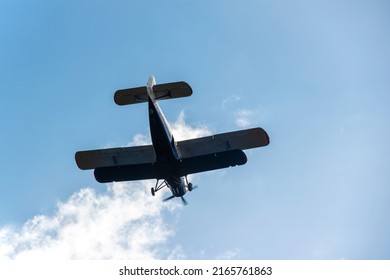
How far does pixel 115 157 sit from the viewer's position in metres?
24.3

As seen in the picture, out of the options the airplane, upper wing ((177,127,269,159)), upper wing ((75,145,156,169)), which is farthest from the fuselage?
upper wing ((75,145,156,169))

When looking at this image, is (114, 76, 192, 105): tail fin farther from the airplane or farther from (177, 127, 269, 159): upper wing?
(177, 127, 269, 159): upper wing

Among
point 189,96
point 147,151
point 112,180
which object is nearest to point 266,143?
point 189,96

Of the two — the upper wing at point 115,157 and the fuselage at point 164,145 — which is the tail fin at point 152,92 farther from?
the upper wing at point 115,157

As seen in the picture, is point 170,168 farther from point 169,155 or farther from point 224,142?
point 224,142

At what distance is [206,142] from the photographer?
2369 cm

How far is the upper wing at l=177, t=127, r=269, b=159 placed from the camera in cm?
2328

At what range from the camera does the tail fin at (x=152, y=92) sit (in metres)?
22.5

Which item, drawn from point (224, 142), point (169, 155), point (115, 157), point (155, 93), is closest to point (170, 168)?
point (169, 155)

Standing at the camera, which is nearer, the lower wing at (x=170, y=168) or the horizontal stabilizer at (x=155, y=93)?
the horizontal stabilizer at (x=155, y=93)

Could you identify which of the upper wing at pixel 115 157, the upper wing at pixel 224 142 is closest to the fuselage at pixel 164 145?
the upper wing at pixel 224 142

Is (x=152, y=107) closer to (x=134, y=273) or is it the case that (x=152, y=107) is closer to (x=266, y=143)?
(x=266, y=143)

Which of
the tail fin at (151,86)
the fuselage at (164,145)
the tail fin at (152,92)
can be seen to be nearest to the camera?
the fuselage at (164,145)

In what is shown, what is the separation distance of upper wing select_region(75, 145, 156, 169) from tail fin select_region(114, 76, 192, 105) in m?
2.68
